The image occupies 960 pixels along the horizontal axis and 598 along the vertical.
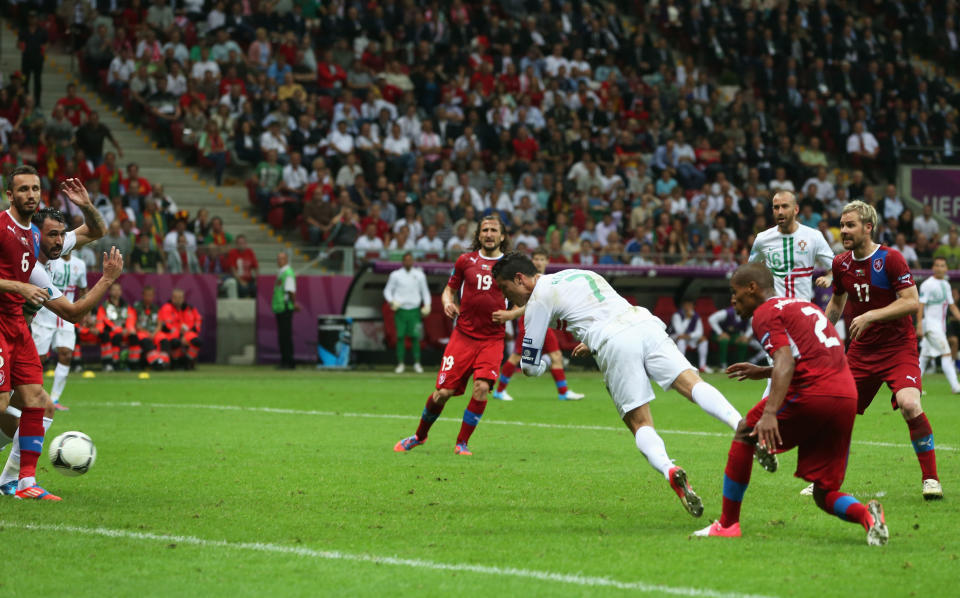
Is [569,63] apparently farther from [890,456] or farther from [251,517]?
[251,517]

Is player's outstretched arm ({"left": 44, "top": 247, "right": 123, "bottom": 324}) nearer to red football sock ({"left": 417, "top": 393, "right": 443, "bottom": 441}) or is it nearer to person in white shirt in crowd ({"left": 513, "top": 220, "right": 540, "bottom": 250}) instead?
red football sock ({"left": 417, "top": 393, "right": 443, "bottom": 441})

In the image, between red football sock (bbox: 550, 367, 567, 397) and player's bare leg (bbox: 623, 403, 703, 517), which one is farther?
red football sock (bbox: 550, 367, 567, 397)

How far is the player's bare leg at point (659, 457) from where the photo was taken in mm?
7426


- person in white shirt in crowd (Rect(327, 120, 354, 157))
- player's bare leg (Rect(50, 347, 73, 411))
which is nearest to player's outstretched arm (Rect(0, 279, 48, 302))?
player's bare leg (Rect(50, 347, 73, 411))

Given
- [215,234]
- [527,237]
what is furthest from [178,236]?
[527,237]

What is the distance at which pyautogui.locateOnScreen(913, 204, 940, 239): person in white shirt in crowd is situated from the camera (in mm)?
30484

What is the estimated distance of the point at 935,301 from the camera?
21.4m

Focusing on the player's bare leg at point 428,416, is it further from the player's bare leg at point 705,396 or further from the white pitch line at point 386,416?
the player's bare leg at point 705,396

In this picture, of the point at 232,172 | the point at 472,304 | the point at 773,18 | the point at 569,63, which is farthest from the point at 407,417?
the point at 773,18

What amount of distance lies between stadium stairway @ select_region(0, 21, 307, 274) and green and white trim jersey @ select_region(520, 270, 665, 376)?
17486mm

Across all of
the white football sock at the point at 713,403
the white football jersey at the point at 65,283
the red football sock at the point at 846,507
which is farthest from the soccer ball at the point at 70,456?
the white football jersey at the point at 65,283

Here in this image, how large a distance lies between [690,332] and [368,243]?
6975 millimetres

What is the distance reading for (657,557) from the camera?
6.68m

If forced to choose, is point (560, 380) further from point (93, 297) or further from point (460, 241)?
point (93, 297)
